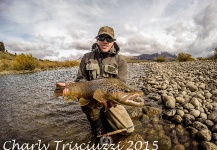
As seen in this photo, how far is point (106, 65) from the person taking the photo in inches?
168

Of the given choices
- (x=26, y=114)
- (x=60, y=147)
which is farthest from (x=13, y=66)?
(x=60, y=147)

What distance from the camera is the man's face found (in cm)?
401

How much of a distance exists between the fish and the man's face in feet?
3.42

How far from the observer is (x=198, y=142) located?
4.07 m

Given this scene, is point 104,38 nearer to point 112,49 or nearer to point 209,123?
point 112,49

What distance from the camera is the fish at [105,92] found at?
3.02m

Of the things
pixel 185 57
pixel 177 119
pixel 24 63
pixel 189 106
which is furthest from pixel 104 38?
pixel 185 57

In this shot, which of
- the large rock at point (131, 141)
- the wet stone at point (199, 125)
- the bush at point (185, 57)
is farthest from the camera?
the bush at point (185, 57)

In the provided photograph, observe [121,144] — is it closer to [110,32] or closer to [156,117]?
[156,117]

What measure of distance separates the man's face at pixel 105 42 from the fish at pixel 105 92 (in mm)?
1043

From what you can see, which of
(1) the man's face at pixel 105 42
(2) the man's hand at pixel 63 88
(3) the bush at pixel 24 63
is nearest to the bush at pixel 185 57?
(3) the bush at pixel 24 63

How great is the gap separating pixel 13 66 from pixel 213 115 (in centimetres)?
5144

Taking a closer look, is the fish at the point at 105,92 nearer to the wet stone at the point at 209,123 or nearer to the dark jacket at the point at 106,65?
the dark jacket at the point at 106,65

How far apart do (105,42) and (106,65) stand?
1.72 ft
